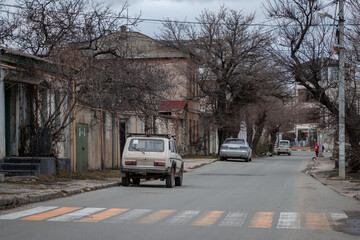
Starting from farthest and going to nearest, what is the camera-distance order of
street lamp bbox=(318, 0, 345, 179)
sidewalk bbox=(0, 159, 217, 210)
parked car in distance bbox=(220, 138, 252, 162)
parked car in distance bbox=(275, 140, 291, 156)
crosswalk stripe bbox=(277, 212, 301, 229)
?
parked car in distance bbox=(275, 140, 291, 156)
parked car in distance bbox=(220, 138, 252, 162)
street lamp bbox=(318, 0, 345, 179)
sidewalk bbox=(0, 159, 217, 210)
crosswalk stripe bbox=(277, 212, 301, 229)

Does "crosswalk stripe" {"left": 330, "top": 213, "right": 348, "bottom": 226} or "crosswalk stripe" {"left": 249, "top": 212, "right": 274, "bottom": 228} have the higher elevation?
"crosswalk stripe" {"left": 249, "top": 212, "right": 274, "bottom": 228}

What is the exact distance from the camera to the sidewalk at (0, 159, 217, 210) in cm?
1270

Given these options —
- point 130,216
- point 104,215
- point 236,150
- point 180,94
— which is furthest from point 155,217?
point 180,94

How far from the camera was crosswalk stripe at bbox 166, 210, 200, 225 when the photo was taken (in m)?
10.3

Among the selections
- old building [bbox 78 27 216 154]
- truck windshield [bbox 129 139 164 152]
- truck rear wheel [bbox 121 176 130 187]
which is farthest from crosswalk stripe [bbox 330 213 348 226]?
old building [bbox 78 27 216 154]

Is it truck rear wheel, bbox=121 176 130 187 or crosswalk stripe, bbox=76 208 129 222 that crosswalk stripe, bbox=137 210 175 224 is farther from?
truck rear wheel, bbox=121 176 130 187

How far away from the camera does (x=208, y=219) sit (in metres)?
10.7

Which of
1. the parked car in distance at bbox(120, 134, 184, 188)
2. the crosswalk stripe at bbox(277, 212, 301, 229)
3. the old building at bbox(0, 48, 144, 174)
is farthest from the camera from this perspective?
the old building at bbox(0, 48, 144, 174)

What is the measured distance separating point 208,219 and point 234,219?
1.67 feet

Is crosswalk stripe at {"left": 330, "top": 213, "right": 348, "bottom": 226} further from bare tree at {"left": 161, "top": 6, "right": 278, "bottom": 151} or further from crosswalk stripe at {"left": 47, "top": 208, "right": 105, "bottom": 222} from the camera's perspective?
bare tree at {"left": 161, "top": 6, "right": 278, "bottom": 151}

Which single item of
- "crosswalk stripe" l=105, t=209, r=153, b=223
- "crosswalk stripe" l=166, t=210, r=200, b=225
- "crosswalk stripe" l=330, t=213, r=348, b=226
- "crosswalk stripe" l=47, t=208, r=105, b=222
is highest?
"crosswalk stripe" l=47, t=208, r=105, b=222

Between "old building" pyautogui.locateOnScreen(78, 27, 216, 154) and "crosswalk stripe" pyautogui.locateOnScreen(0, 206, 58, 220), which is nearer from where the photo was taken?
"crosswalk stripe" pyautogui.locateOnScreen(0, 206, 58, 220)

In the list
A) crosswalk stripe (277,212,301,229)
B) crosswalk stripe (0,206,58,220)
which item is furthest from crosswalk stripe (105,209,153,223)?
crosswalk stripe (277,212,301,229)

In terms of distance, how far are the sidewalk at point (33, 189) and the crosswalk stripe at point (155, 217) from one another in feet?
10.9
